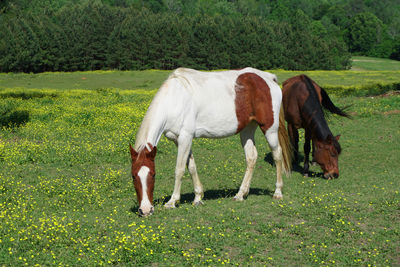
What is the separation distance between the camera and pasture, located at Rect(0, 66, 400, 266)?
23.7 feet

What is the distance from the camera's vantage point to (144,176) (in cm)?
820

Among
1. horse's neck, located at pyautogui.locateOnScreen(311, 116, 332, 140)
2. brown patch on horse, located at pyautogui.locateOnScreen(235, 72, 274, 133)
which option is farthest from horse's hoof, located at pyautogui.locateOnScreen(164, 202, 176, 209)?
horse's neck, located at pyautogui.locateOnScreen(311, 116, 332, 140)

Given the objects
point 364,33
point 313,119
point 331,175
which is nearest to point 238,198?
point 331,175

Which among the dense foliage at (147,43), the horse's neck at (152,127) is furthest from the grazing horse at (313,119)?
the dense foliage at (147,43)

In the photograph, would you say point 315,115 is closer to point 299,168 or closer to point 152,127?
point 299,168

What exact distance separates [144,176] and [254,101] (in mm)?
3464

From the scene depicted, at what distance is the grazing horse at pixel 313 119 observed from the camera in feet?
42.4

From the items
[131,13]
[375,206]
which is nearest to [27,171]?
[375,206]

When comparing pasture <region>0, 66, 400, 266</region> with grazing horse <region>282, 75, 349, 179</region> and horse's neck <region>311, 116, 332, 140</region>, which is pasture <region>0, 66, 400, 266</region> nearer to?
grazing horse <region>282, 75, 349, 179</region>

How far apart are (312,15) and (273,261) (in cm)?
20468

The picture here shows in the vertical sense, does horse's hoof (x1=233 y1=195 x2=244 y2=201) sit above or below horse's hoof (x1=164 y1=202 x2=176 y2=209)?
below

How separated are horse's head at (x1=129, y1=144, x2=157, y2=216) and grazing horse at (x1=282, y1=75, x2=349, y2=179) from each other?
255 inches

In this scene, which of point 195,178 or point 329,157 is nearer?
point 195,178

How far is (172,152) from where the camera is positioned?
53.0 feet
